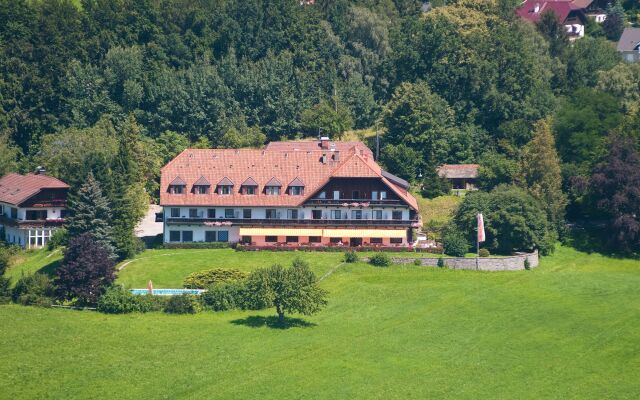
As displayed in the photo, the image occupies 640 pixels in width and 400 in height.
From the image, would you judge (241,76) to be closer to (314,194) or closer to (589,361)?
(314,194)

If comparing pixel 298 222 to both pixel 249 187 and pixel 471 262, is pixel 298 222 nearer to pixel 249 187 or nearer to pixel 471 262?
pixel 249 187

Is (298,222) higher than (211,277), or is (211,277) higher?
(298,222)

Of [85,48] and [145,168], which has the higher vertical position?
[85,48]

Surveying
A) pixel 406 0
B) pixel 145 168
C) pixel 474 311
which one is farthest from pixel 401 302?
pixel 406 0

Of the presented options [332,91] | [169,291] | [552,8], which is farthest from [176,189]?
[552,8]

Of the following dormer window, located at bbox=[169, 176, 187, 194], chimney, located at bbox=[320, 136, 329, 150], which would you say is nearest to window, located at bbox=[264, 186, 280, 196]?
dormer window, located at bbox=[169, 176, 187, 194]

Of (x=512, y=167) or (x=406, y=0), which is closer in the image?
(x=512, y=167)
